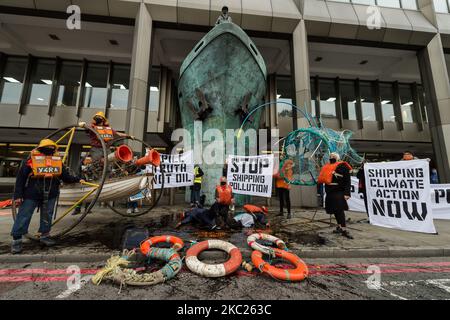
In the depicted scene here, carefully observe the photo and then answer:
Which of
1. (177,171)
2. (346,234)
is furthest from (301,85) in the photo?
(346,234)

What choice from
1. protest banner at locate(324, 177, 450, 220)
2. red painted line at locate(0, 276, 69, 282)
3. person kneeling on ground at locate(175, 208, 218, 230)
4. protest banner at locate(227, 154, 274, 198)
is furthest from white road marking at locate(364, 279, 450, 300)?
protest banner at locate(324, 177, 450, 220)

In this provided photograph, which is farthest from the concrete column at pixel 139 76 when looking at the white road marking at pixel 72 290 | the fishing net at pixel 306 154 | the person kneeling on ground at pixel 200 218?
the white road marking at pixel 72 290

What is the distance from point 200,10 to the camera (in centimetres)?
1130

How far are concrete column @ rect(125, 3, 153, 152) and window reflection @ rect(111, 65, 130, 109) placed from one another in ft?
22.3

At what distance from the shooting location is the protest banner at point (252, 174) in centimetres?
740

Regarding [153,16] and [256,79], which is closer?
[256,79]

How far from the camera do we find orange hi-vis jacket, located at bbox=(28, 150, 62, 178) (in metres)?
3.94

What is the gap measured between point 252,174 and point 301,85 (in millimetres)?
6721

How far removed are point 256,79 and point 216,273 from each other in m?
9.77

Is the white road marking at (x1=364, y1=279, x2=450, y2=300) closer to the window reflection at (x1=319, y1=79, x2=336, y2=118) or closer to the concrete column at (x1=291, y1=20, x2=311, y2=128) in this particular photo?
the concrete column at (x1=291, y1=20, x2=311, y2=128)

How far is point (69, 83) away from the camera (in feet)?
54.2

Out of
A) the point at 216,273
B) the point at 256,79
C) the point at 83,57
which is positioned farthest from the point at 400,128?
the point at 83,57
